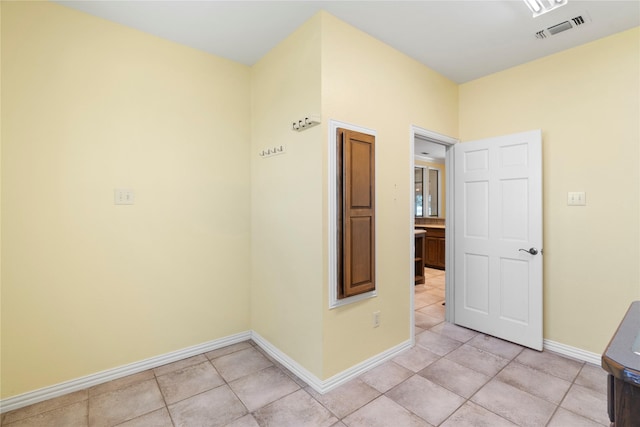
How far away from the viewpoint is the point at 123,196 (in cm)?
234

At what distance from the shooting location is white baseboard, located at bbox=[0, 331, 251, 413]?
6.52 feet

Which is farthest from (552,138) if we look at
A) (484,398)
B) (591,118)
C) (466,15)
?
(484,398)

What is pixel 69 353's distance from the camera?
84.8 inches

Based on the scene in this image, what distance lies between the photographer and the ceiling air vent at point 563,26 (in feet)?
7.27

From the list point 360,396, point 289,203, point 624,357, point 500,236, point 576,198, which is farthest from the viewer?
point 500,236

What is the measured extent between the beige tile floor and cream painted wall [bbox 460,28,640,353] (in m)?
0.48

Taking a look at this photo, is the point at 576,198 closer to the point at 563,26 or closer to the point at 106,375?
the point at 563,26

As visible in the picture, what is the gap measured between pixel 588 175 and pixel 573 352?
153 centimetres

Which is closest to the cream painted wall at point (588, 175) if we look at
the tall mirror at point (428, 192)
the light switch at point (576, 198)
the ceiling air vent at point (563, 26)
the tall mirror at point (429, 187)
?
the light switch at point (576, 198)

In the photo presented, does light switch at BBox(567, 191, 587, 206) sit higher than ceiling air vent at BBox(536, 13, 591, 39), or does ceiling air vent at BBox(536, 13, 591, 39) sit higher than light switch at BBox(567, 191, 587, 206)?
ceiling air vent at BBox(536, 13, 591, 39)

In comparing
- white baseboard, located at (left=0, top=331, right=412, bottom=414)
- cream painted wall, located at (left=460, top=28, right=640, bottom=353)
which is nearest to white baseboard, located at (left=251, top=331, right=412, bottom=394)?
white baseboard, located at (left=0, top=331, right=412, bottom=414)

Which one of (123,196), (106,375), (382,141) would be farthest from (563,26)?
(106,375)

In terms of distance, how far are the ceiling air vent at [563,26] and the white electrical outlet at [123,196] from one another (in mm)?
3447

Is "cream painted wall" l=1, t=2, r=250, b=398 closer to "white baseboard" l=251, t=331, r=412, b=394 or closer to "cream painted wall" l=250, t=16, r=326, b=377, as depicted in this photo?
"cream painted wall" l=250, t=16, r=326, b=377
